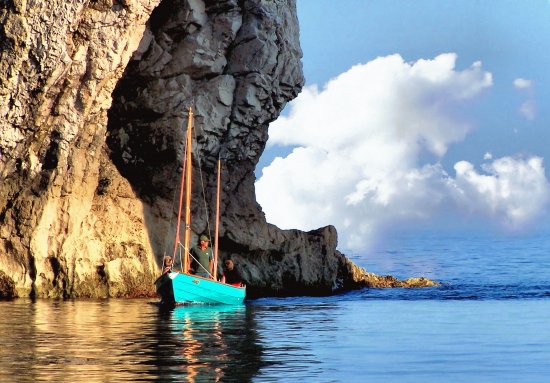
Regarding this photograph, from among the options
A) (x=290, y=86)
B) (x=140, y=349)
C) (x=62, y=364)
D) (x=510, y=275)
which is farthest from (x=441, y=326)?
(x=510, y=275)

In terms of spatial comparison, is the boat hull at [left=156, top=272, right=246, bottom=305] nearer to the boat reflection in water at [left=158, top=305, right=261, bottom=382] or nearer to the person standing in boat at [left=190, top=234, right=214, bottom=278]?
the person standing in boat at [left=190, top=234, right=214, bottom=278]

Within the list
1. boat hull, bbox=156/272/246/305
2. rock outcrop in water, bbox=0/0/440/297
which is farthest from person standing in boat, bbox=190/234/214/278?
rock outcrop in water, bbox=0/0/440/297

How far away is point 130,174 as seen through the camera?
152ft

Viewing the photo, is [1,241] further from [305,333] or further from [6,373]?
[6,373]

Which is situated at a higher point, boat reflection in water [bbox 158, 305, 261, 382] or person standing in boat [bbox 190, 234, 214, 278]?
person standing in boat [bbox 190, 234, 214, 278]

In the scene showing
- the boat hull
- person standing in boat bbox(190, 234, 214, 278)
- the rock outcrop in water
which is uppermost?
the rock outcrop in water

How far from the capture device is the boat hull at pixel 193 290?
121 ft

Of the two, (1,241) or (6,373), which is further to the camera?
(1,241)

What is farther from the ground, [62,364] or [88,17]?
[88,17]

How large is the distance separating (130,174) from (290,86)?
872 cm

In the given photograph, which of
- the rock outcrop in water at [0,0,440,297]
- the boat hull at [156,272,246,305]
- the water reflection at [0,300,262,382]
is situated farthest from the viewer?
the rock outcrop in water at [0,0,440,297]

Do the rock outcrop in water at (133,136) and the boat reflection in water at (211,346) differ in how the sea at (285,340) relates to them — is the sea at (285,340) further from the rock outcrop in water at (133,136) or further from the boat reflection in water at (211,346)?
the rock outcrop in water at (133,136)

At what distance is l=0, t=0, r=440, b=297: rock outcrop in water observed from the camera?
1549 inches

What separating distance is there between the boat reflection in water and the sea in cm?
3
